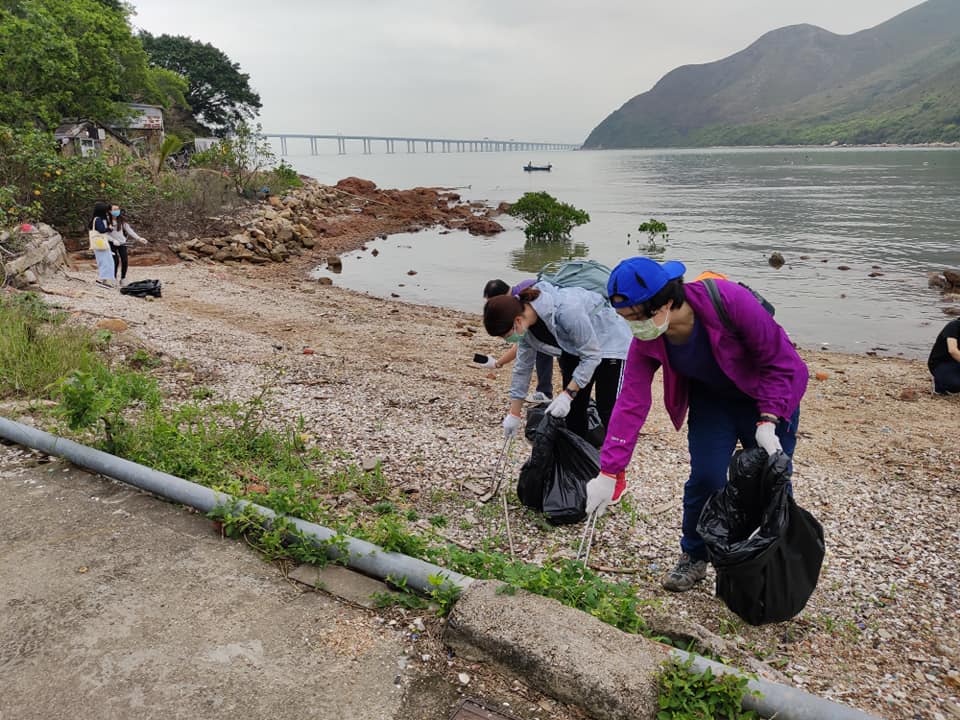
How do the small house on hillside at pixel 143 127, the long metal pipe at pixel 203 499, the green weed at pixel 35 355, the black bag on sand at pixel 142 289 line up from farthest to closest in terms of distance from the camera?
the small house on hillside at pixel 143 127, the black bag on sand at pixel 142 289, the green weed at pixel 35 355, the long metal pipe at pixel 203 499

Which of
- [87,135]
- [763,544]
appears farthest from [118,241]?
[87,135]

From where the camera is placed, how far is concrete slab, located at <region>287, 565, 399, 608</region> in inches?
115

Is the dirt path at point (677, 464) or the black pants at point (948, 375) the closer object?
the dirt path at point (677, 464)

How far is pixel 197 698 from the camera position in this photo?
2338 millimetres

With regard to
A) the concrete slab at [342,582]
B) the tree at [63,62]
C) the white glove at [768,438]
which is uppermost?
the tree at [63,62]

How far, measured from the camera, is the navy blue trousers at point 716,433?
3127 millimetres

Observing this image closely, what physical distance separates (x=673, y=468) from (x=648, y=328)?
2.63 metres

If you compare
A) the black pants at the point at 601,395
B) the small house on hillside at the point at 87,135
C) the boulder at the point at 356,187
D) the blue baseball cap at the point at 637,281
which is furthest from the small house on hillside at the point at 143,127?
the blue baseball cap at the point at 637,281

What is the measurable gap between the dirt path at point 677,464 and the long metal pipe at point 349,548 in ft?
1.55

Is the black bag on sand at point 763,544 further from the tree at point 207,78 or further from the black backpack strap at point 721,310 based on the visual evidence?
the tree at point 207,78

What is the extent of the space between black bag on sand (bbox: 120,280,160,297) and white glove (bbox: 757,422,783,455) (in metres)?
11.3

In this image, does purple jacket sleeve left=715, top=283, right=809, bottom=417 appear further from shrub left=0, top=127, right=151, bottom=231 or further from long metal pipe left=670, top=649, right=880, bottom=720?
shrub left=0, top=127, right=151, bottom=231

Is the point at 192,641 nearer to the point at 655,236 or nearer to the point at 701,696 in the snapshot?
the point at 701,696

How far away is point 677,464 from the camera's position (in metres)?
5.28
